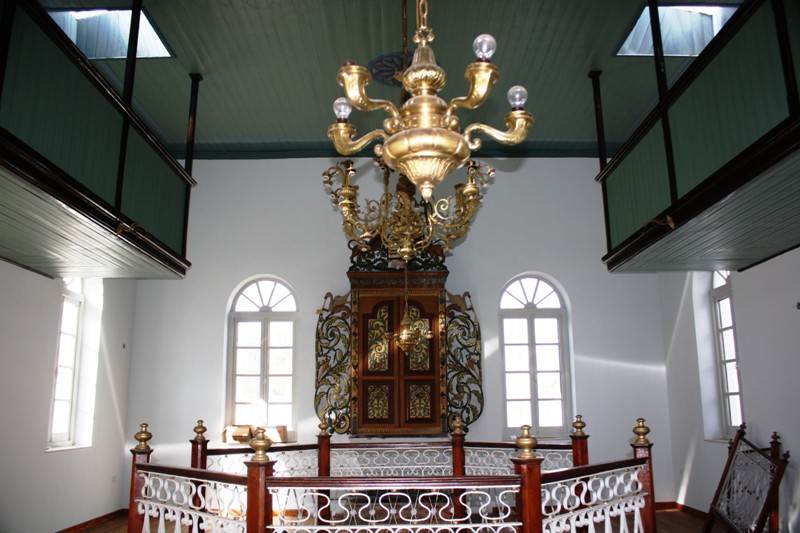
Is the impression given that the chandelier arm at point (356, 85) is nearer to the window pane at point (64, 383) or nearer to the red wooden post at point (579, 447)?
the red wooden post at point (579, 447)

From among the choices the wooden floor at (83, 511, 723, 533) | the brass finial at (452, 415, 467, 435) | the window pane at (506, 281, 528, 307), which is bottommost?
the wooden floor at (83, 511, 723, 533)

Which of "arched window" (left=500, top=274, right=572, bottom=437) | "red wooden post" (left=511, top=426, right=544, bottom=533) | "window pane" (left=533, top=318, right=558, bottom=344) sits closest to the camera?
"red wooden post" (left=511, top=426, right=544, bottom=533)

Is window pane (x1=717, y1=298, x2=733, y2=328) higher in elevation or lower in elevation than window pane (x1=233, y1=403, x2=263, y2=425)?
higher

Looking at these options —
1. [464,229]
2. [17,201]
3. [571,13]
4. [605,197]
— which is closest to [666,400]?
[605,197]

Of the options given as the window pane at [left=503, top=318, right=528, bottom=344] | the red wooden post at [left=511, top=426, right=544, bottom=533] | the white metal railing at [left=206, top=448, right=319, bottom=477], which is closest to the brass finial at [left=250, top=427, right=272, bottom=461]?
the red wooden post at [left=511, top=426, right=544, bottom=533]

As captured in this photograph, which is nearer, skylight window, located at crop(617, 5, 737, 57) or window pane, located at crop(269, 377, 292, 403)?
skylight window, located at crop(617, 5, 737, 57)

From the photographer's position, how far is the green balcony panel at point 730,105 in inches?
162

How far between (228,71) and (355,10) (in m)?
1.86

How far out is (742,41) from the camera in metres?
4.41

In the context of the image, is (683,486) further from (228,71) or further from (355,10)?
(228,71)

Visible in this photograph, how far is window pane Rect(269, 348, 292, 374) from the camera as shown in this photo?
362 inches

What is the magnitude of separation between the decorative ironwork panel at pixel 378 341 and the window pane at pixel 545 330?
7.23 feet

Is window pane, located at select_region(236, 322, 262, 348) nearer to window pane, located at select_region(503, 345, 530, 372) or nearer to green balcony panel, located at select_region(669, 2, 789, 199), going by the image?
window pane, located at select_region(503, 345, 530, 372)

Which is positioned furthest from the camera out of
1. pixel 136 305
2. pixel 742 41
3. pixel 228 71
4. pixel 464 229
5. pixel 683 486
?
pixel 136 305
